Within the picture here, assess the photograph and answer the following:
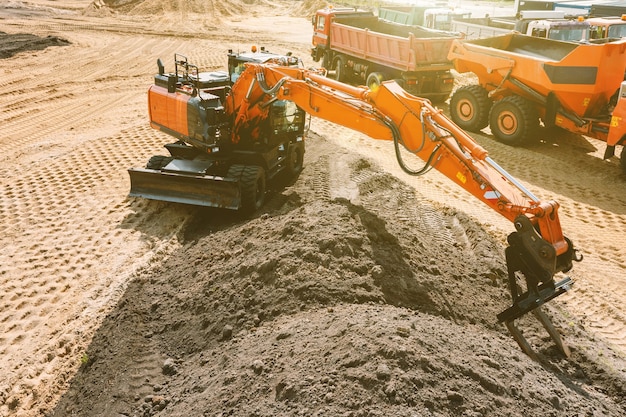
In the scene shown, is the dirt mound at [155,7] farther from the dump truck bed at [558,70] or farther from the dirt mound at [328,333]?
the dirt mound at [328,333]

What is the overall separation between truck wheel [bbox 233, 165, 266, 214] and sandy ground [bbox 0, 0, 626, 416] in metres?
0.27

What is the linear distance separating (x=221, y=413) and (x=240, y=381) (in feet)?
1.02

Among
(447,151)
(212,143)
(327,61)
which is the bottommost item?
(212,143)

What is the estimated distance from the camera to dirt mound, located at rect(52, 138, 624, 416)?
13.0 feet

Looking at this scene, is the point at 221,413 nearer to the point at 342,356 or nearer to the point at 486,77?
the point at 342,356

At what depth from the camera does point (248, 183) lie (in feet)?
24.2

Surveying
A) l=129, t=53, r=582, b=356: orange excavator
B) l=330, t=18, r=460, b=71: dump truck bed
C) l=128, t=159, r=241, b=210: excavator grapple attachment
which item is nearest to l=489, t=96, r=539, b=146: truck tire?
l=330, t=18, r=460, b=71: dump truck bed

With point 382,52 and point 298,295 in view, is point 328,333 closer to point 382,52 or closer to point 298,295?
point 298,295

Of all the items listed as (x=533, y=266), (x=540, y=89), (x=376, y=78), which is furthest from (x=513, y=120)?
(x=533, y=266)

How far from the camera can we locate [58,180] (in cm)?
905

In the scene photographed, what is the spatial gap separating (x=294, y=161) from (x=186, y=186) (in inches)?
78.1

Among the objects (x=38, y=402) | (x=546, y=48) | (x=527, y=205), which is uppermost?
(x=546, y=48)

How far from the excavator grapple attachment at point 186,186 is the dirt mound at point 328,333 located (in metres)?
0.38

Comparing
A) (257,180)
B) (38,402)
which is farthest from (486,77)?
(38,402)
